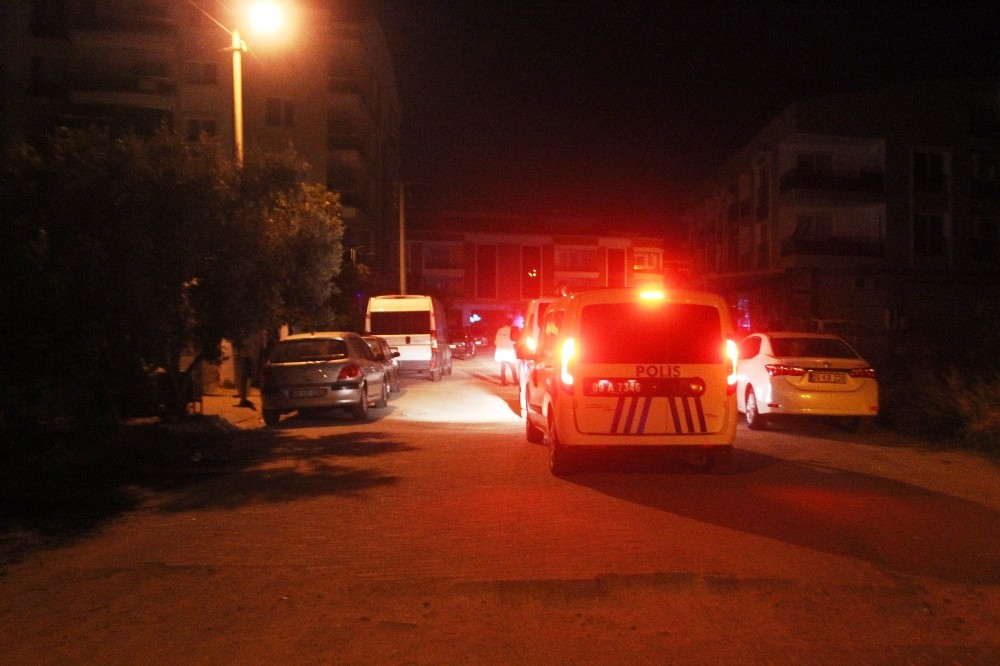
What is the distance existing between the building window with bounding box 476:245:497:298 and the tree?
182ft

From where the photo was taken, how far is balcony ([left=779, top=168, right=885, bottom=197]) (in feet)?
131

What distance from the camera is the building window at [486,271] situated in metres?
71.5

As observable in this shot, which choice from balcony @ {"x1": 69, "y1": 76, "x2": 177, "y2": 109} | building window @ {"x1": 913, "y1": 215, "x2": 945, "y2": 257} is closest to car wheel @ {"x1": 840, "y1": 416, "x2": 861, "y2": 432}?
building window @ {"x1": 913, "y1": 215, "x2": 945, "y2": 257}

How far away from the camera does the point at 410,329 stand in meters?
27.1

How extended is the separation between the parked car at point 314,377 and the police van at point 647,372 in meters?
7.02

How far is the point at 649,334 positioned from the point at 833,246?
3378 centimetres

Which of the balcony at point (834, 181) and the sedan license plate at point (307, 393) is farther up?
the balcony at point (834, 181)

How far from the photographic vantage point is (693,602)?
5.81m

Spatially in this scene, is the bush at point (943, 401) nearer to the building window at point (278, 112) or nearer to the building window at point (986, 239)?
the building window at point (986, 239)

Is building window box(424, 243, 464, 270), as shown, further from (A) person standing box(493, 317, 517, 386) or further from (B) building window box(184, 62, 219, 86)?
(A) person standing box(493, 317, 517, 386)

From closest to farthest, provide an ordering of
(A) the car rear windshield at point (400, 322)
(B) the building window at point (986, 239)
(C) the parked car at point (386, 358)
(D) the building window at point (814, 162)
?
(C) the parked car at point (386, 358)
(A) the car rear windshield at point (400, 322)
(D) the building window at point (814, 162)
(B) the building window at point (986, 239)

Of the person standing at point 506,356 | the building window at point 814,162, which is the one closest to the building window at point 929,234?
the building window at point 814,162

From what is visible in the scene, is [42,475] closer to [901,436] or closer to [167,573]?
[167,573]

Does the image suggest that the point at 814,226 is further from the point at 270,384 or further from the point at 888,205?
the point at 270,384
